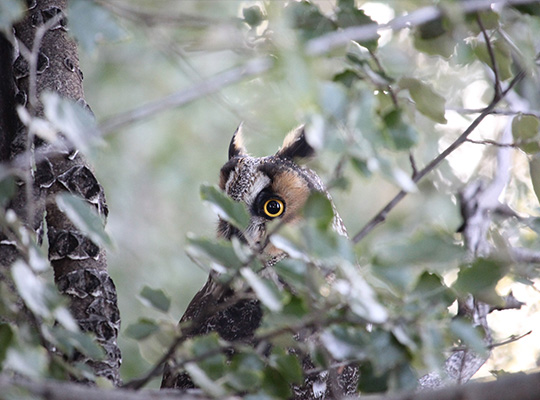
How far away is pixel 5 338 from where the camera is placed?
0.69 m

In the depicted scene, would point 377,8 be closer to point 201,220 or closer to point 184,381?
point 184,381

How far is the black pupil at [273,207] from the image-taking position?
1.78 metres

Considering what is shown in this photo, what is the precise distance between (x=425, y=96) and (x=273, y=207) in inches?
32.1

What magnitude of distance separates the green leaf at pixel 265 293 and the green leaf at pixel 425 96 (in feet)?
1.54

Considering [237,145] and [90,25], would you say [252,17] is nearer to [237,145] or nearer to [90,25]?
[90,25]

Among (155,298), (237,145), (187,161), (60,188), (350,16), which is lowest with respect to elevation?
(187,161)

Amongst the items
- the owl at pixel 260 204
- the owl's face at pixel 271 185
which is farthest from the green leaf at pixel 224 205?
the owl's face at pixel 271 185

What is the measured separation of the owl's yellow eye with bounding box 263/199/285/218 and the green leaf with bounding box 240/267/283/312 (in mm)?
1064

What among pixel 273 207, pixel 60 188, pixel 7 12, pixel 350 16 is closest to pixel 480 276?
pixel 350 16

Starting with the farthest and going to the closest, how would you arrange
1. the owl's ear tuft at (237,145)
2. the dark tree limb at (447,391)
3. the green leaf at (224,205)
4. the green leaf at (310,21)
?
the owl's ear tuft at (237,145) < the green leaf at (310,21) < the green leaf at (224,205) < the dark tree limb at (447,391)

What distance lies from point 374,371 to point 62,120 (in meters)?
0.46

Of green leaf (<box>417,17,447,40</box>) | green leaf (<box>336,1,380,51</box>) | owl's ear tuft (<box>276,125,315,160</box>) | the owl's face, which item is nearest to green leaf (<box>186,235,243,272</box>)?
green leaf (<box>336,1,380,51</box>)

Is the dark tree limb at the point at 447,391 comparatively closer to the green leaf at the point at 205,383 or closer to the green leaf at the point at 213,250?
the green leaf at the point at 205,383

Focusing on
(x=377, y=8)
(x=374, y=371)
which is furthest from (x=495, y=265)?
(x=377, y=8)
